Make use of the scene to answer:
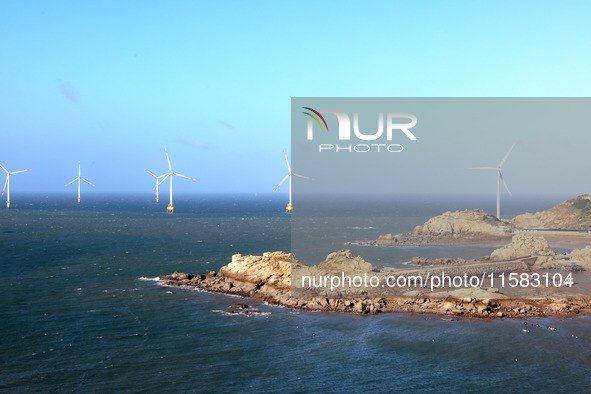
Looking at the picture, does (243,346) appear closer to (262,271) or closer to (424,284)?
(262,271)

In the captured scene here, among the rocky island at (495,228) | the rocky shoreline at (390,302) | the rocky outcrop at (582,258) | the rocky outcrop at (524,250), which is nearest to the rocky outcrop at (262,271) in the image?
the rocky shoreline at (390,302)

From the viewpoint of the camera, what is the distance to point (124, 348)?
51812 millimetres

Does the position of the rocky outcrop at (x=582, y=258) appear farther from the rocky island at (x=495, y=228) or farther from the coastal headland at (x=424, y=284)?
the rocky island at (x=495, y=228)

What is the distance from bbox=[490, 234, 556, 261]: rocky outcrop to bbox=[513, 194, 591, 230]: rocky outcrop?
65349 mm

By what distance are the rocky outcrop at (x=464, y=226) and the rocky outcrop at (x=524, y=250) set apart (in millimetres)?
49244

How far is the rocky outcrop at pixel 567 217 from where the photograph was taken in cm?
16162

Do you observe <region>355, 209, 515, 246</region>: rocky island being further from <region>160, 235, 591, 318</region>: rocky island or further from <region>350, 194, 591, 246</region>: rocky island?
<region>160, 235, 591, 318</region>: rocky island

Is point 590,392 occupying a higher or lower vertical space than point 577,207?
lower

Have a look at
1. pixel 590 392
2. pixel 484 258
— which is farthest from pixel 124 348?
pixel 484 258

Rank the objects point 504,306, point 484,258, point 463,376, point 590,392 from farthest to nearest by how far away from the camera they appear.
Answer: point 484,258, point 504,306, point 463,376, point 590,392

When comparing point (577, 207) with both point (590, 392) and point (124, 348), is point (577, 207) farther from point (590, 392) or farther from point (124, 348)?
point (124, 348)

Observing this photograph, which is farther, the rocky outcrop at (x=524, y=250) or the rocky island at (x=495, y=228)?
the rocky island at (x=495, y=228)

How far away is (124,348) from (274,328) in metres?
16.2

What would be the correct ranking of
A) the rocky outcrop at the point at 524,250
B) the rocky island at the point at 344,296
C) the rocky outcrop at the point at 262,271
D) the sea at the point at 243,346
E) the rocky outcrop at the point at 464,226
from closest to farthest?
1. the sea at the point at 243,346
2. the rocky island at the point at 344,296
3. the rocky outcrop at the point at 262,271
4. the rocky outcrop at the point at 524,250
5. the rocky outcrop at the point at 464,226
